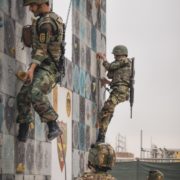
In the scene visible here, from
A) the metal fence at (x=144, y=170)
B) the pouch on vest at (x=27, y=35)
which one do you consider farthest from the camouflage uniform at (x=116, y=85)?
the metal fence at (x=144, y=170)

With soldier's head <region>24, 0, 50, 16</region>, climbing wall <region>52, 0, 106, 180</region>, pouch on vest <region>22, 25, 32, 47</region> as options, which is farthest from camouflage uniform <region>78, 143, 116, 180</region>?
climbing wall <region>52, 0, 106, 180</region>

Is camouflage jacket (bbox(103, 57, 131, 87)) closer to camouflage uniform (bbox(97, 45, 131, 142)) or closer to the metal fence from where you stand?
camouflage uniform (bbox(97, 45, 131, 142))

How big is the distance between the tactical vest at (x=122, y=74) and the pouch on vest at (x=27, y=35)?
11.1ft

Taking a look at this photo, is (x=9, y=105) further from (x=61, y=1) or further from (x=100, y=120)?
(x=100, y=120)

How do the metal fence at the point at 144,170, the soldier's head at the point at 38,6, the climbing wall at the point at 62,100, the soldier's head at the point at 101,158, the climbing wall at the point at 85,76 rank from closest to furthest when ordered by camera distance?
the soldier's head at the point at 101,158, the soldier's head at the point at 38,6, the climbing wall at the point at 62,100, the climbing wall at the point at 85,76, the metal fence at the point at 144,170

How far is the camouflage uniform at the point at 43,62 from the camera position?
8.24 meters

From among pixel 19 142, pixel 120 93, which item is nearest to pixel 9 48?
pixel 19 142

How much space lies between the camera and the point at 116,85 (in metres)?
12.1

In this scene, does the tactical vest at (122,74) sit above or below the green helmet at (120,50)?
below

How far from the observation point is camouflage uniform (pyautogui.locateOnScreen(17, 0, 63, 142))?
8.24m

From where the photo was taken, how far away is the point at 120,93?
12141mm

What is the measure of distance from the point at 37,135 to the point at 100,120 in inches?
119

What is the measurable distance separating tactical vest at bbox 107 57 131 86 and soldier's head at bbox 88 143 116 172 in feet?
17.3

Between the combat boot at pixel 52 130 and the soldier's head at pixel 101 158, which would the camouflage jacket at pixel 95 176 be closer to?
the soldier's head at pixel 101 158
